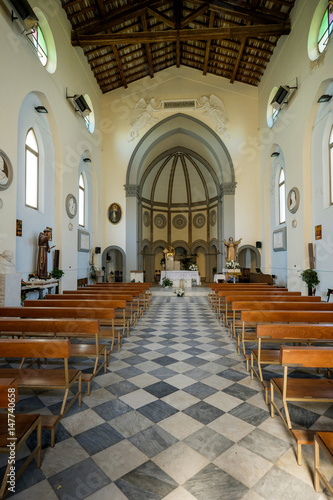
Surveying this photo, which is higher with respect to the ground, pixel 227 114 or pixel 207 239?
pixel 227 114

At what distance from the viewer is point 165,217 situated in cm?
2155

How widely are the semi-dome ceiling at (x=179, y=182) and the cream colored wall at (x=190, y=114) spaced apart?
13.3 ft

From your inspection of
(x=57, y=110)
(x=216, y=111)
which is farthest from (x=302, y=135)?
(x=57, y=110)

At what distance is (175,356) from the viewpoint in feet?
14.9

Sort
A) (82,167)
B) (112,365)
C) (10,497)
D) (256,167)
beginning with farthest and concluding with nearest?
(256,167)
(82,167)
(112,365)
(10,497)

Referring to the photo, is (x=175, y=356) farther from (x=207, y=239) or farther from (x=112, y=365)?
(x=207, y=239)

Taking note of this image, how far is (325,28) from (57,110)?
28.8 ft

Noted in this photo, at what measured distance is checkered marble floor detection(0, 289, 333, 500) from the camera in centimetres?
190

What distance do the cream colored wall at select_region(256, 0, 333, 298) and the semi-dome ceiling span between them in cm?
858

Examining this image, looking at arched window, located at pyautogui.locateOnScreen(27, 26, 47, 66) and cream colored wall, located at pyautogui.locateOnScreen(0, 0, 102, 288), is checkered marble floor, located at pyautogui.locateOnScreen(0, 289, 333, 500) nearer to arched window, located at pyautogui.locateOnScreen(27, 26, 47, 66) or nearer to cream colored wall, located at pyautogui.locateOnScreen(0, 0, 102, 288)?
cream colored wall, located at pyautogui.locateOnScreen(0, 0, 102, 288)

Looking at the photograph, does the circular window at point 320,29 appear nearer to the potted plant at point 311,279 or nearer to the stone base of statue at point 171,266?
the potted plant at point 311,279

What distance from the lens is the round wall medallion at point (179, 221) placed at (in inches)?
851

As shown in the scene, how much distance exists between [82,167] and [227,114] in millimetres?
8469

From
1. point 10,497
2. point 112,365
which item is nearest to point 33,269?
point 112,365
